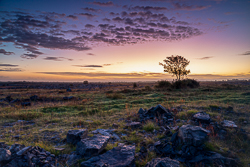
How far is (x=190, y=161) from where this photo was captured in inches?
184

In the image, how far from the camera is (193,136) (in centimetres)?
514

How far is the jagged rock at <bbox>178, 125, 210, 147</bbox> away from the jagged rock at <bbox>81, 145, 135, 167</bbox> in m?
2.19

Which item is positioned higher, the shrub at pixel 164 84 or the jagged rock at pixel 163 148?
the shrub at pixel 164 84

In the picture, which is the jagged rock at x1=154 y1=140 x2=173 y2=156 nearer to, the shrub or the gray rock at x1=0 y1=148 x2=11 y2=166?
the gray rock at x1=0 y1=148 x2=11 y2=166

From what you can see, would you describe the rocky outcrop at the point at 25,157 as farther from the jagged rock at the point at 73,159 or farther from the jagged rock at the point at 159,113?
the jagged rock at the point at 159,113

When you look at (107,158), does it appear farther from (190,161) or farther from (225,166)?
(225,166)

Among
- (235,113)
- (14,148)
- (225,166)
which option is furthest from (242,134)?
(14,148)

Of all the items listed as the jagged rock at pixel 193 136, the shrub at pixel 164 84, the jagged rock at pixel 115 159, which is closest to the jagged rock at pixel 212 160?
the jagged rock at pixel 193 136

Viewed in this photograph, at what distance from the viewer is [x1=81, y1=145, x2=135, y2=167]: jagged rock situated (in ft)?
13.6

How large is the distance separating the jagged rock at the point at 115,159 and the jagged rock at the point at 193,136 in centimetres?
219

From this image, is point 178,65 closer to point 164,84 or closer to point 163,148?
point 164,84

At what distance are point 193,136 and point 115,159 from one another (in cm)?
318

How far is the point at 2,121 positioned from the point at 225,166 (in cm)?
1363

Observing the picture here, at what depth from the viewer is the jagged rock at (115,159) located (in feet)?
13.6
